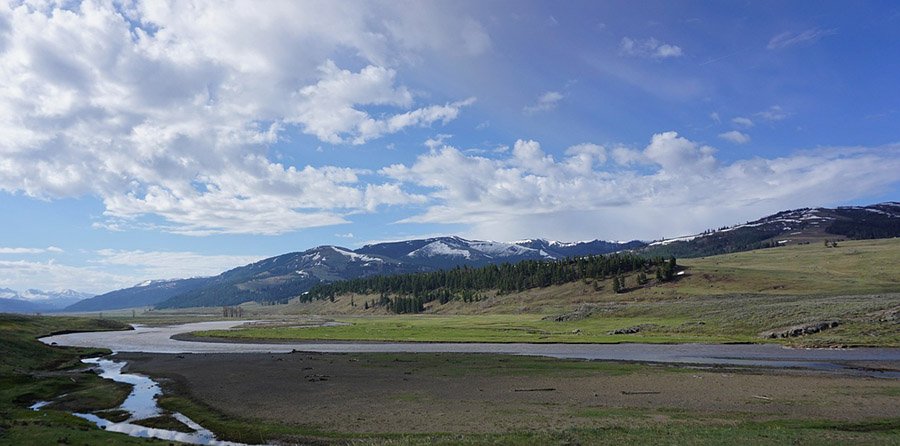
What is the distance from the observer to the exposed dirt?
108ft

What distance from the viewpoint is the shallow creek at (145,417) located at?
32.2 m

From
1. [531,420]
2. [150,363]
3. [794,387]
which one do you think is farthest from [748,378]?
[150,363]

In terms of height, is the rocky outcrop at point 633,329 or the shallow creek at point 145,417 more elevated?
the shallow creek at point 145,417

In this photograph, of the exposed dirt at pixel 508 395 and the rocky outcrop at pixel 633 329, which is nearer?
the exposed dirt at pixel 508 395

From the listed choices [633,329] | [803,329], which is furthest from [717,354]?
[633,329]

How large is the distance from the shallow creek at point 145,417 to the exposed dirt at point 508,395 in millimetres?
2725

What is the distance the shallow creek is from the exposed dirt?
2725mm

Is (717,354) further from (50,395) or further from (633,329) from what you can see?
(50,395)

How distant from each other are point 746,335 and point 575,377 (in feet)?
167

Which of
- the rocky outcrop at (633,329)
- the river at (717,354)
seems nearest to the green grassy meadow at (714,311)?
the rocky outcrop at (633,329)

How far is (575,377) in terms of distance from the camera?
162 ft

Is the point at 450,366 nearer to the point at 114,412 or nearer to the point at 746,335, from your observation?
the point at 114,412

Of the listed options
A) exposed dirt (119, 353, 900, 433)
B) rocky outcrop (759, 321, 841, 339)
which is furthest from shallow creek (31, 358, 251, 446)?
rocky outcrop (759, 321, 841, 339)

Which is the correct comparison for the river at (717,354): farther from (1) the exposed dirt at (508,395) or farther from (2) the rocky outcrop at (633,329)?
(2) the rocky outcrop at (633,329)
